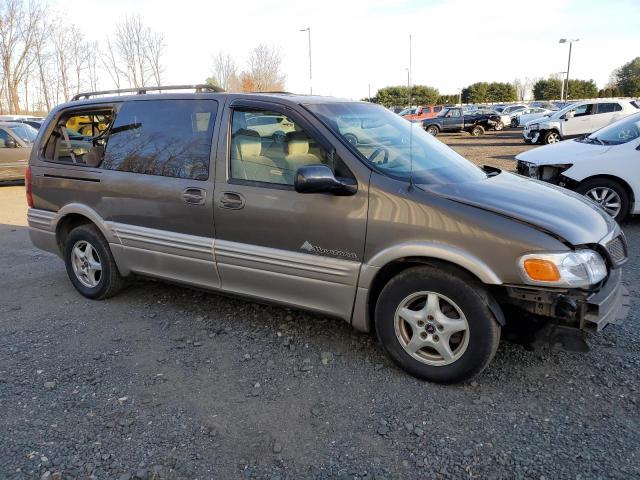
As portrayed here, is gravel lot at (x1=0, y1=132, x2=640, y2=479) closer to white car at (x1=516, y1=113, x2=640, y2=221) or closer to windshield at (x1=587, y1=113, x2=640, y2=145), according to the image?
white car at (x1=516, y1=113, x2=640, y2=221)

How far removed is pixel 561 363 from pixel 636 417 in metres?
0.61

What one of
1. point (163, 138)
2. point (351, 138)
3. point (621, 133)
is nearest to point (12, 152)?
point (163, 138)

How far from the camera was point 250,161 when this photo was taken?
11.8 ft

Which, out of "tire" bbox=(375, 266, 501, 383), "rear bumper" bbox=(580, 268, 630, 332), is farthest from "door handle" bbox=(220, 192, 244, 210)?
"rear bumper" bbox=(580, 268, 630, 332)

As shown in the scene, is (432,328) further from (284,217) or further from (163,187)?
(163,187)

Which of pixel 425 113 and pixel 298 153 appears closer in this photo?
pixel 298 153

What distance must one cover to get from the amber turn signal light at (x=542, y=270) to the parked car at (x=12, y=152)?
12746 mm

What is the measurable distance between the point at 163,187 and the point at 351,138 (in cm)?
152

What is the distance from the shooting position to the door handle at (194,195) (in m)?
3.72

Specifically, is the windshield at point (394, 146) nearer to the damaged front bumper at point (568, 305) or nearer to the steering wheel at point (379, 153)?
the steering wheel at point (379, 153)

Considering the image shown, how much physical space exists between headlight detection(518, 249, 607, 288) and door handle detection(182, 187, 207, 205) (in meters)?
2.21

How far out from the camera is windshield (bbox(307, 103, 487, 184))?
10.9ft

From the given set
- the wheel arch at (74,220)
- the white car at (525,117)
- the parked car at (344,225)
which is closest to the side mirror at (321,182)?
the parked car at (344,225)

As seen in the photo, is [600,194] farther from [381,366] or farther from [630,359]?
[381,366]
